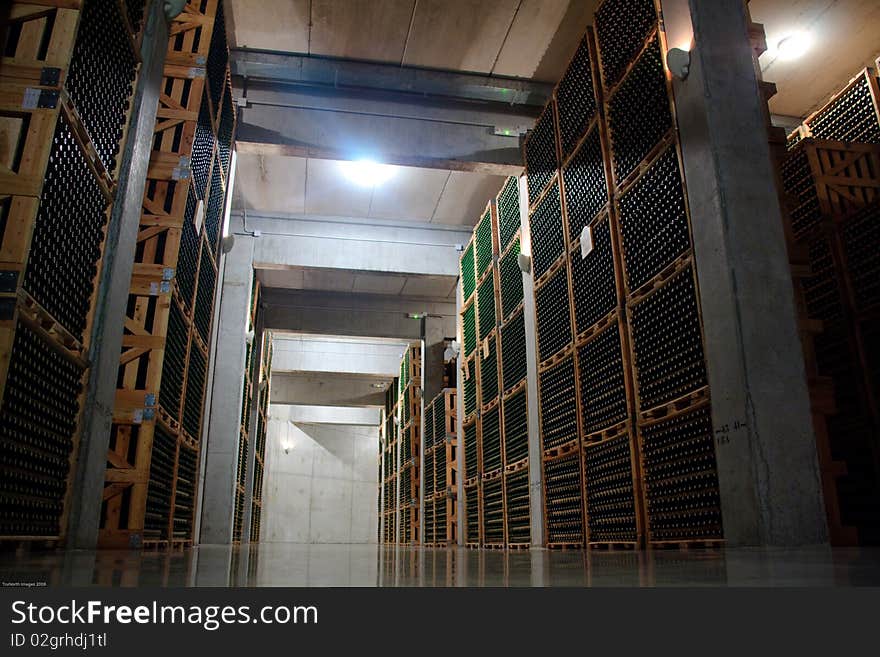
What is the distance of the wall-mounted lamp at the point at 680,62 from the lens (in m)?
5.86

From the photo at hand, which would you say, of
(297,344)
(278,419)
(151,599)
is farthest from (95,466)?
(278,419)

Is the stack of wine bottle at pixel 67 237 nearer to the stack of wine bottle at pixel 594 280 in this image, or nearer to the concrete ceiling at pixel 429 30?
the stack of wine bottle at pixel 594 280

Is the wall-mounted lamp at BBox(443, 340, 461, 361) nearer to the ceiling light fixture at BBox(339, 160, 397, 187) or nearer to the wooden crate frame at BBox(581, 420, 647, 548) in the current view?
the ceiling light fixture at BBox(339, 160, 397, 187)

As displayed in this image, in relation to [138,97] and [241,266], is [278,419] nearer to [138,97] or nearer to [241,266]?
[241,266]

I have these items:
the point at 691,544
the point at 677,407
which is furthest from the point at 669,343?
the point at 691,544

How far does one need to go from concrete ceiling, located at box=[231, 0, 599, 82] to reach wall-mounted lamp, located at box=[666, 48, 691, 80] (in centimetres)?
358

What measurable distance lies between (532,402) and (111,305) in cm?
598

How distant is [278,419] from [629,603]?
30209mm

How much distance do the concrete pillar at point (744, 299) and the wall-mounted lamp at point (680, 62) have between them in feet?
0.18

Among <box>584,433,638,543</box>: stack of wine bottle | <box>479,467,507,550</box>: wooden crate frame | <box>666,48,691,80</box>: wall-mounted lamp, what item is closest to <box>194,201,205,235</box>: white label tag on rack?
<box>584,433,638,543</box>: stack of wine bottle

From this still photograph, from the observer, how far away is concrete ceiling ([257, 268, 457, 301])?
17.2 metres

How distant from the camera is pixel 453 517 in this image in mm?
14586

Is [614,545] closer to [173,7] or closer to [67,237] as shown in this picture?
[67,237]

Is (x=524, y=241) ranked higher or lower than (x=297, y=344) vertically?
lower
